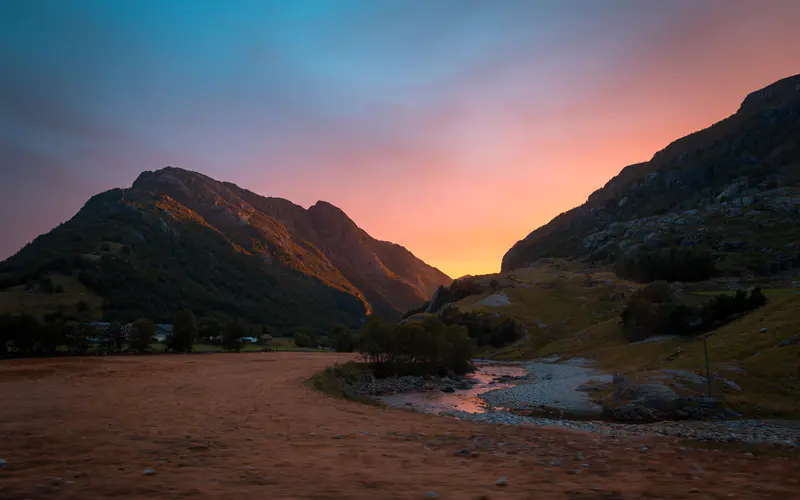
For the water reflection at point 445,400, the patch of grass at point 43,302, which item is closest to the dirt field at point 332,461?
the water reflection at point 445,400

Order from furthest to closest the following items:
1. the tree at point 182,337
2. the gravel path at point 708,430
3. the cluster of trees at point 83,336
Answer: the tree at point 182,337
the cluster of trees at point 83,336
the gravel path at point 708,430

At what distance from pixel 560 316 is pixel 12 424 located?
124946mm

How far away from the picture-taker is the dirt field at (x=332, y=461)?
1053 cm

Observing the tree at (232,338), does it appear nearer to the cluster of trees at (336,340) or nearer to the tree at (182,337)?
the tree at (182,337)

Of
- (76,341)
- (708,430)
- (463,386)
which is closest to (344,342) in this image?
(76,341)

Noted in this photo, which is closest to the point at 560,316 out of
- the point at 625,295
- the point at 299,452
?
the point at 625,295

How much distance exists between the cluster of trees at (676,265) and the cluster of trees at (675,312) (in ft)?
205

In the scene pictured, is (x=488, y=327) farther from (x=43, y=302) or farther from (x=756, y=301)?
(x=43, y=302)

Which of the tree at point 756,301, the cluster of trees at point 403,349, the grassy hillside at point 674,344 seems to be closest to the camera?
the grassy hillside at point 674,344

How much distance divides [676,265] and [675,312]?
266 feet

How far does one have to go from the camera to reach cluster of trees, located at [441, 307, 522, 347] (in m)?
119

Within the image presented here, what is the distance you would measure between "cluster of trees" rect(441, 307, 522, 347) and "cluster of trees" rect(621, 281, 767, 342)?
3638cm

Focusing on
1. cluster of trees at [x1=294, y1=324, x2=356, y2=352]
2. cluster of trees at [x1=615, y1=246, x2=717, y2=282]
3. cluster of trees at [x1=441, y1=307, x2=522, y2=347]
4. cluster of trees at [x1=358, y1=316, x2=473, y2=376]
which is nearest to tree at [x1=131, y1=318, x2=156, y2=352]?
cluster of trees at [x1=294, y1=324, x2=356, y2=352]

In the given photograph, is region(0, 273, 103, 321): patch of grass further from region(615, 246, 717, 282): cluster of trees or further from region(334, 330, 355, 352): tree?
region(615, 246, 717, 282): cluster of trees
